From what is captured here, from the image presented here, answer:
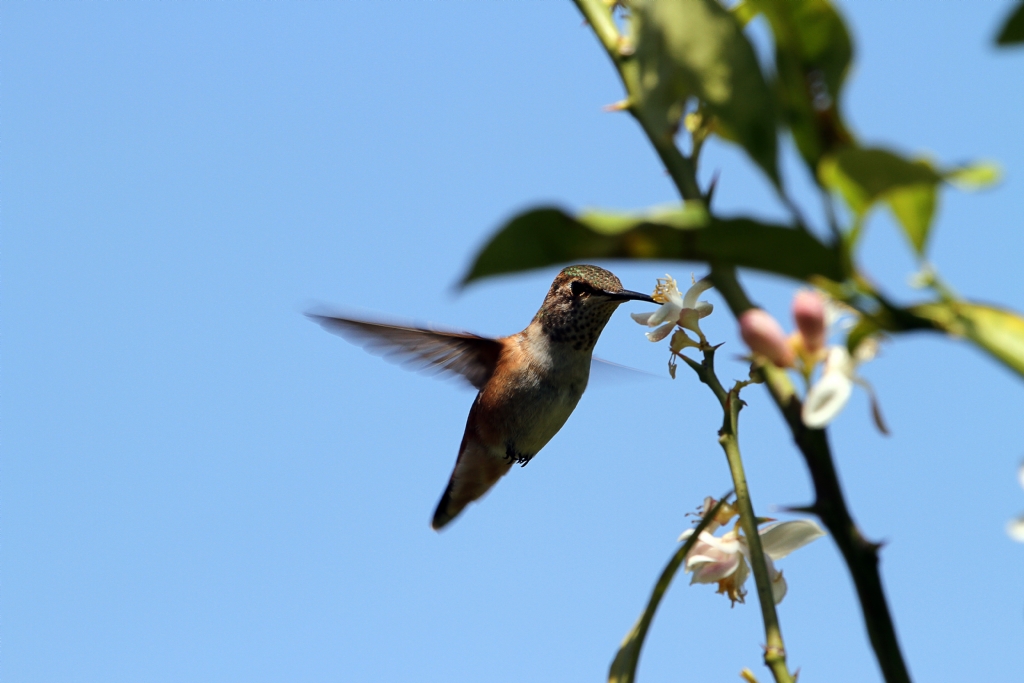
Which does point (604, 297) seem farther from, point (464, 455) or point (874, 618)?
point (874, 618)

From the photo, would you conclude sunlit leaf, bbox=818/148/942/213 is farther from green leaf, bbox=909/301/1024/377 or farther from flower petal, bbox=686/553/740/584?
flower petal, bbox=686/553/740/584

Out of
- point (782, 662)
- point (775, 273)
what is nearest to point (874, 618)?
point (782, 662)

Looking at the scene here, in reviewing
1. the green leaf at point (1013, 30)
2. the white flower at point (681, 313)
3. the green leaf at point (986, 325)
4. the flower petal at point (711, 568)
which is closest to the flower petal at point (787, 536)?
the flower petal at point (711, 568)

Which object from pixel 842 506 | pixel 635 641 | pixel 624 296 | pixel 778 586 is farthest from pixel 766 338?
pixel 624 296

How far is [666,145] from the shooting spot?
0.91 meters

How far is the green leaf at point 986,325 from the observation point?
679mm

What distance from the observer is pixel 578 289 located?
2992 mm

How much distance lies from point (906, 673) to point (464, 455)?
259 cm

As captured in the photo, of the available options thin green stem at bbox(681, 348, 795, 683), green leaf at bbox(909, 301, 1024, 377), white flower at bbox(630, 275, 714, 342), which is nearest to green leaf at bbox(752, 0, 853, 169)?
green leaf at bbox(909, 301, 1024, 377)

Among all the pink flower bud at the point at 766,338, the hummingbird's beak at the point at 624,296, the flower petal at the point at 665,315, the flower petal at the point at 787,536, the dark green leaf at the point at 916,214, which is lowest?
the flower petal at the point at 787,536

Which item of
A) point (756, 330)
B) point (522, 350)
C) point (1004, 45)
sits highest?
point (522, 350)

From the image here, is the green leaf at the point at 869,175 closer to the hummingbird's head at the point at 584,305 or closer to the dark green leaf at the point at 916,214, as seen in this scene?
the dark green leaf at the point at 916,214

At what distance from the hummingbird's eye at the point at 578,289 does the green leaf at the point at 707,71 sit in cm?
218

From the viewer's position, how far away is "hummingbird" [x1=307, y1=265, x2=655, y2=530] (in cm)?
291
